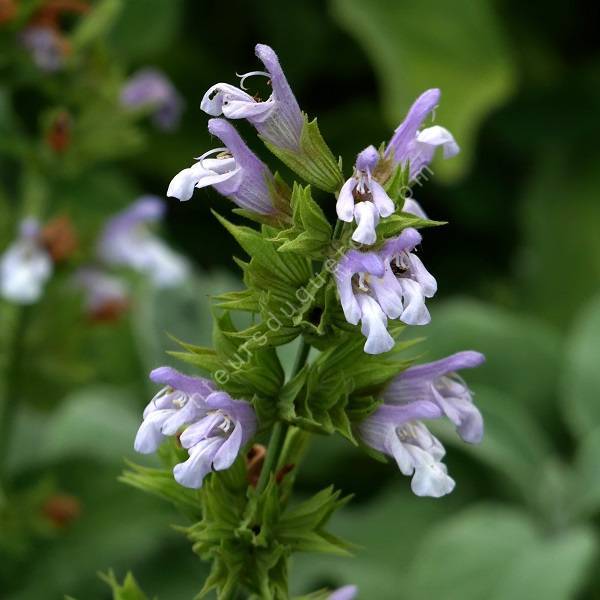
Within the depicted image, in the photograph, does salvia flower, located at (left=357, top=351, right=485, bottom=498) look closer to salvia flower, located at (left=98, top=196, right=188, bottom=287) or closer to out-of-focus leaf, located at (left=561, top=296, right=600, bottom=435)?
salvia flower, located at (left=98, top=196, right=188, bottom=287)

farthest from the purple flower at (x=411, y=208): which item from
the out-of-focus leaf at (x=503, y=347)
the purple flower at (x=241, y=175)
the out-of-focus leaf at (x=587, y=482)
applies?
the out-of-focus leaf at (x=503, y=347)

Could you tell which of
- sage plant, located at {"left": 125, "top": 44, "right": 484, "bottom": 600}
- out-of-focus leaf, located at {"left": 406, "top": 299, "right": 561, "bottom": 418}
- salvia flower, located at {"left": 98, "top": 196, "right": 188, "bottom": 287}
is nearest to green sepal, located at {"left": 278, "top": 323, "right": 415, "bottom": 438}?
sage plant, located at {"left": 125, "top": 44, "right": 484, "bottom": 600}

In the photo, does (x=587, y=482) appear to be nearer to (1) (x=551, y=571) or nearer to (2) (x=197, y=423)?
(1) (x=551, y=571)

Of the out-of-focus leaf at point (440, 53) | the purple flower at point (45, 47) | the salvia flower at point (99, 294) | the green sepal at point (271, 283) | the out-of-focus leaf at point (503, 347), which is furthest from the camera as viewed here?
the out-of-focus leaf at point (440, 53)

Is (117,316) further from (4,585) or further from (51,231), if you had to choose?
(4,585)

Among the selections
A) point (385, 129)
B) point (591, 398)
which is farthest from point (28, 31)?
point (385, 129)

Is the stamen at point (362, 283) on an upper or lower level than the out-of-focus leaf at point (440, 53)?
upper

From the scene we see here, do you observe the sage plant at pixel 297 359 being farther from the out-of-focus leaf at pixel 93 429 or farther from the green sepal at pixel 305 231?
the out-of-focus leaf at pixel 93 429

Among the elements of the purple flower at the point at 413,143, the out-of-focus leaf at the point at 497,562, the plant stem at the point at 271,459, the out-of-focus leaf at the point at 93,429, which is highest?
the purple flower at the point at 413,143

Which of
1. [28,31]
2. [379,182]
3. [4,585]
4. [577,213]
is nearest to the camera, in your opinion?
[379,182]
